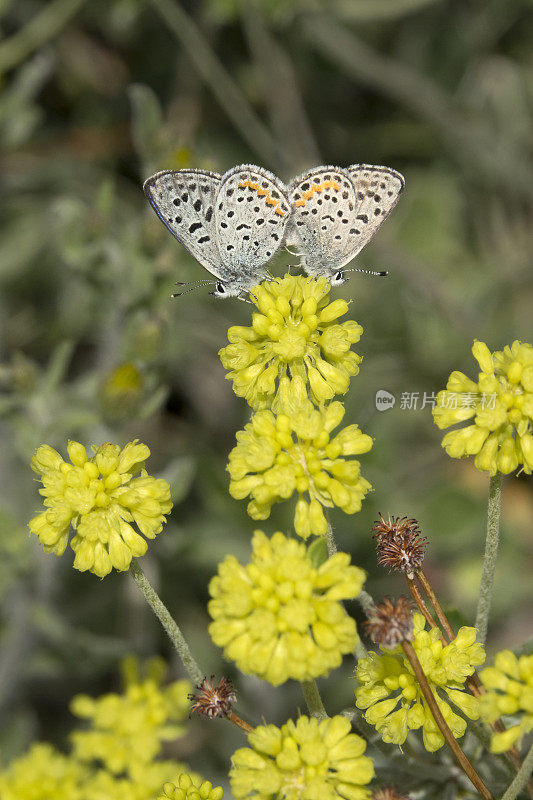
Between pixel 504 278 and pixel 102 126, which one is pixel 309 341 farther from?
pixel 102 126

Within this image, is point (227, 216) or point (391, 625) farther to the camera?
point (227, 216)

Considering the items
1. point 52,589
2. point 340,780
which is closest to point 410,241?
point 52,589

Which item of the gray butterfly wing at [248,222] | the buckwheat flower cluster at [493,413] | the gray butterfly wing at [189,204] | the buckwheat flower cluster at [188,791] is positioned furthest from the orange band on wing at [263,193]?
the buckwheat flower cluster at [188,791]

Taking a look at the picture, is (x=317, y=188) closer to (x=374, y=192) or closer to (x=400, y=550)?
(x=374, y=192)

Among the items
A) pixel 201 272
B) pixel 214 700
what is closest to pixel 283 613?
pixel 214 700

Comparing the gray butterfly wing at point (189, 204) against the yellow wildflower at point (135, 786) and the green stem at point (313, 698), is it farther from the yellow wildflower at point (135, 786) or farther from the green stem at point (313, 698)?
the yellow wildflower at point (135, 786)

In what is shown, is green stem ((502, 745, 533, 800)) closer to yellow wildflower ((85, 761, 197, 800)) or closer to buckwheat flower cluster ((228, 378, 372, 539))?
buckwheat flower cluster ((228, 378, 372, 539))

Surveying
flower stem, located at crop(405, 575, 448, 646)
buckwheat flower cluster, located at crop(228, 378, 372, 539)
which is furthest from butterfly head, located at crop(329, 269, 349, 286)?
flower stem, located at crop(405, 575, 448, 646)
